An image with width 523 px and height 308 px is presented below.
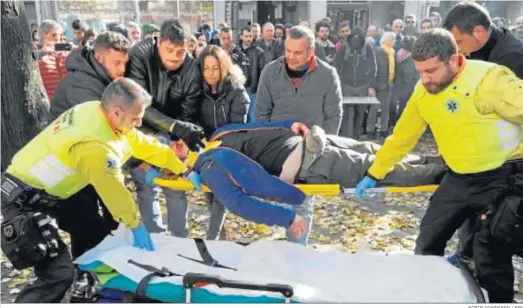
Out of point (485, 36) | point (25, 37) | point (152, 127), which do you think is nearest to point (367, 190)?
point (485, 36)

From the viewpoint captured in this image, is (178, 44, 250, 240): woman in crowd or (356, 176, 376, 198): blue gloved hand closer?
(356, 176, 376, 198): blue gloved hand

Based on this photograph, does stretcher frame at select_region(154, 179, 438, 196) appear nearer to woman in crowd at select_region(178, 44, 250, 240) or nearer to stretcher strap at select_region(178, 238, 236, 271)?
stretcher strap at select_region(178, 238, 236, 271)

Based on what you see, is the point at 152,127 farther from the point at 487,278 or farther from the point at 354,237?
the point at 487,278

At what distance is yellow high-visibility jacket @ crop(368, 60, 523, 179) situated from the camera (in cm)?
257

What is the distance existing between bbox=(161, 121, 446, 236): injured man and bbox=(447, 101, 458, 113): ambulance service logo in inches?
23.3

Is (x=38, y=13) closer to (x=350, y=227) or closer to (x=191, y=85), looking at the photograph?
(x=191, y=85)

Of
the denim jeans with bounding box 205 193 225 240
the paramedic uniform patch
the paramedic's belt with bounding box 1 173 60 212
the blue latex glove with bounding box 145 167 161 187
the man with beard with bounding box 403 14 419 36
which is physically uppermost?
the man with beard with bounding box 403 14 419 36

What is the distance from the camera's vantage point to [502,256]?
8.80 feet

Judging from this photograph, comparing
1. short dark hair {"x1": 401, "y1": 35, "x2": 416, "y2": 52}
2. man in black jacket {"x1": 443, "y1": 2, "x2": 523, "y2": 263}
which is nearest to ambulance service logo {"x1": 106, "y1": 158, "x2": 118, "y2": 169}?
man in black jacket {"x1": 443, "y1": 2, "x2": 523, "y2": 263}

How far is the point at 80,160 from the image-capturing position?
8.39ft

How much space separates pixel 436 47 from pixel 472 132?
1.67 feet

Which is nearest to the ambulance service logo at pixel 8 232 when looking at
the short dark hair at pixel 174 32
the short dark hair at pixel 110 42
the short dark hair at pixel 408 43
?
the short dark hair at pixel 110 42

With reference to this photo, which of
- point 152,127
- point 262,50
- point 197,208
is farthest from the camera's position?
point 262,50

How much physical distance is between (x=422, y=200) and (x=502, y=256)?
8.48 ft
